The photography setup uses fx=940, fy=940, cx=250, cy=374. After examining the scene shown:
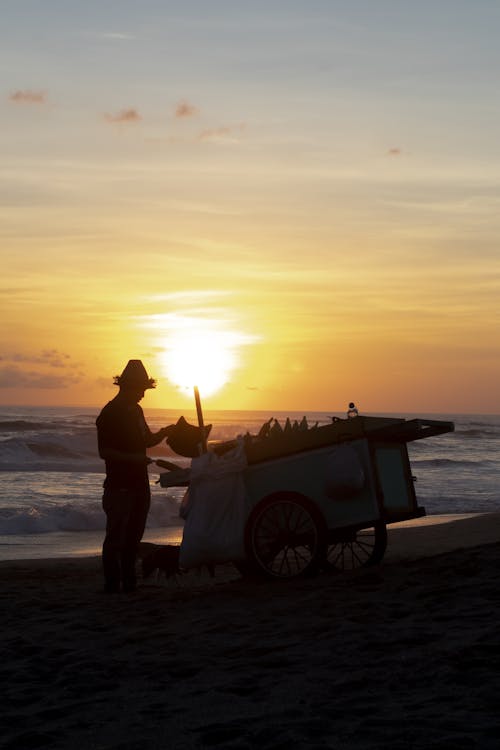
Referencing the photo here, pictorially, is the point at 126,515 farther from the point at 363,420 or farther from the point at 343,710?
the point at 343,710

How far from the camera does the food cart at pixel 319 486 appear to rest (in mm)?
6715

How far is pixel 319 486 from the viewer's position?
270 inches

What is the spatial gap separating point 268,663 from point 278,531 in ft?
7.63

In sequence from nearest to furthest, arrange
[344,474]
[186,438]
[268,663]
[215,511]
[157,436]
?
1. [268,663]
2. [344,474]
3. [215,511]
4. [157,436]
5. [186,438]

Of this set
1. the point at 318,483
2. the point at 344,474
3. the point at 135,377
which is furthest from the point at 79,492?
the point at 344,474

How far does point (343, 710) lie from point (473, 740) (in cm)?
65

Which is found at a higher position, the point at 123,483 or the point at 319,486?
the point at 123,483

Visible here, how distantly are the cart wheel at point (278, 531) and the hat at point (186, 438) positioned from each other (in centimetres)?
84

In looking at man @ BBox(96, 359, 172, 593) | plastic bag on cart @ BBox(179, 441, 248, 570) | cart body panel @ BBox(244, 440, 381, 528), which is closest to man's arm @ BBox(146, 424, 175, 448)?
man @ BBox(96, 359, 172, 593)

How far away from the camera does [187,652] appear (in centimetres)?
501

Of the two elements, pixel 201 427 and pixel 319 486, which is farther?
pixel 201 427

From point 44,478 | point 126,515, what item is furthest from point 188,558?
point 44,478

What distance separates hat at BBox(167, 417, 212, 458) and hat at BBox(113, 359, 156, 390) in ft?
1.37

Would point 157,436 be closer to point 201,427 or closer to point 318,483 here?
point 201,427
